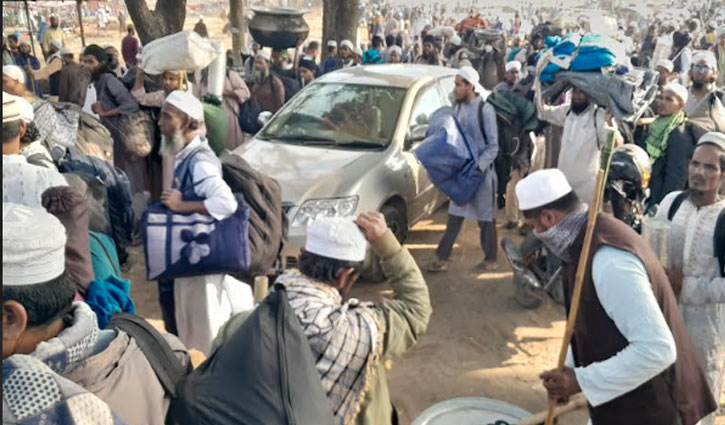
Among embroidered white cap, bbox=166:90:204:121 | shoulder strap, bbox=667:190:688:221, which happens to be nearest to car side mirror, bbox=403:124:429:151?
embroidered white cap, bbox=166:90:204:121

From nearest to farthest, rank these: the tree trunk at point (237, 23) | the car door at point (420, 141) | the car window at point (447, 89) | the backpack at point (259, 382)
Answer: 1. the backpack at point (259, 382)
2. the car door at point (420, 141)
3. the car window at point (447, 89)
4. the tree trunk at point (237, 23)

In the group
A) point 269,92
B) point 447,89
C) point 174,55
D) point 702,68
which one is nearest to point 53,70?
point 269,92

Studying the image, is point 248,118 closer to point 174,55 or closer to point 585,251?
point 174,55

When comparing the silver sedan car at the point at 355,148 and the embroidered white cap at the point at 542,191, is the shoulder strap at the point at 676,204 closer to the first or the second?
the embroidered white cap at the point at 542,191

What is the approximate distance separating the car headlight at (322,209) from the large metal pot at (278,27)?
8.16 m

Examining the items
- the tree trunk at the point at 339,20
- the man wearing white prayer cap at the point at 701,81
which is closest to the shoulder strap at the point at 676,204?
the man wearing white prayer cap at the point at 701,81

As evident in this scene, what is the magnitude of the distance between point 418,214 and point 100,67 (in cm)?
436

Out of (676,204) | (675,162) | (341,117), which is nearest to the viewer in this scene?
(676,204)

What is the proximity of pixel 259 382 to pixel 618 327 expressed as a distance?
1.43 metres

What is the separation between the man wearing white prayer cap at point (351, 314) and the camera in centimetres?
269

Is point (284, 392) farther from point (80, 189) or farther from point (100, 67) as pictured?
point (100, 67)

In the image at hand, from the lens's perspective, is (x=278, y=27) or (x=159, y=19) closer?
→ (x=159, y=19)

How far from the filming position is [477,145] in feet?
22.3

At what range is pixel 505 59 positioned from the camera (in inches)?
599
